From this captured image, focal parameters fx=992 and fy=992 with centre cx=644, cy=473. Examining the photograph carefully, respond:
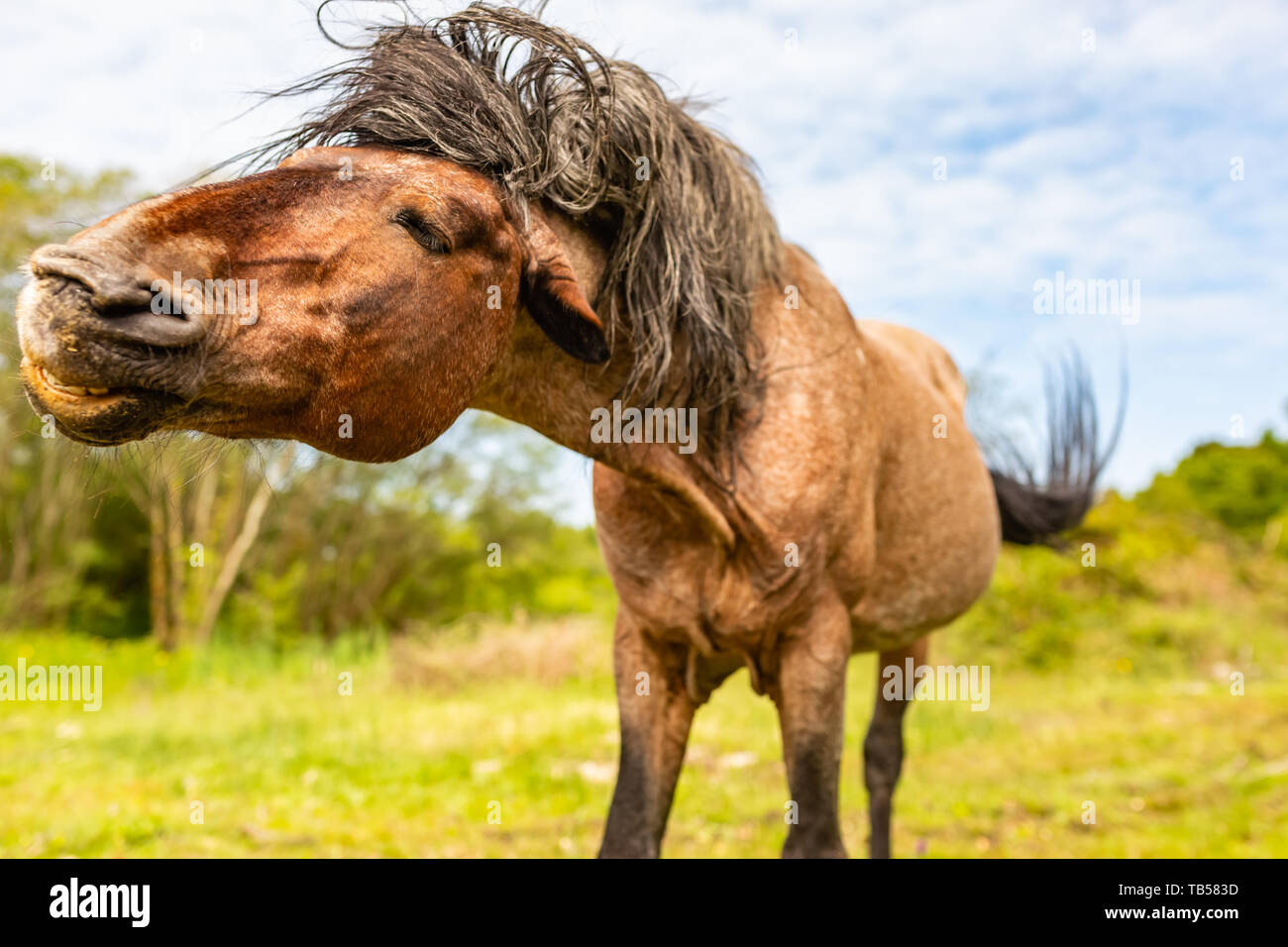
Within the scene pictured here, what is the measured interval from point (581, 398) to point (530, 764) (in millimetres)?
5621

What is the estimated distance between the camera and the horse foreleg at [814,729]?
3000 millimetres

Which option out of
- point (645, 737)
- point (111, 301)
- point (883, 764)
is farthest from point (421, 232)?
point (883, 764)

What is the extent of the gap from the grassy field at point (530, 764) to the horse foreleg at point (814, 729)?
2.22m

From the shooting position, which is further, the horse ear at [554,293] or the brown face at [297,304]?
the horse ear at [554,293]

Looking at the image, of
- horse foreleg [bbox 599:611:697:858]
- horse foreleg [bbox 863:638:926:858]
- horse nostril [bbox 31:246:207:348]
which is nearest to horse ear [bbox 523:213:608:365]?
horse nostril [bbox 31:246:207:348]

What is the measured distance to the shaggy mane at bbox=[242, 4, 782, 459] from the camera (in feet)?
7.60

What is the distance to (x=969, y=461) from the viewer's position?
4457 mm

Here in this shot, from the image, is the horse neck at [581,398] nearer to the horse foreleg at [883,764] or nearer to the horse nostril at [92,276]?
the horse nostril at [92,276]

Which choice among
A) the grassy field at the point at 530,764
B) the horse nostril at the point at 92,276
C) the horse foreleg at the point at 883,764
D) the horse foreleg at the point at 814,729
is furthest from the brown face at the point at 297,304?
the horse foreleg at the point at 883,764

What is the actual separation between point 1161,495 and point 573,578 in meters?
15.0

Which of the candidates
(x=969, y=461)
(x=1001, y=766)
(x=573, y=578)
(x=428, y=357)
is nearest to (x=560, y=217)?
(x=428, y=357)

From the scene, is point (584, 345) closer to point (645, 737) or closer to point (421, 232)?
point (421, 232)

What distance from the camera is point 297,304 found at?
1.98 meters

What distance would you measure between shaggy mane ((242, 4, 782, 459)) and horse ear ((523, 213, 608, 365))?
0.09 metres
